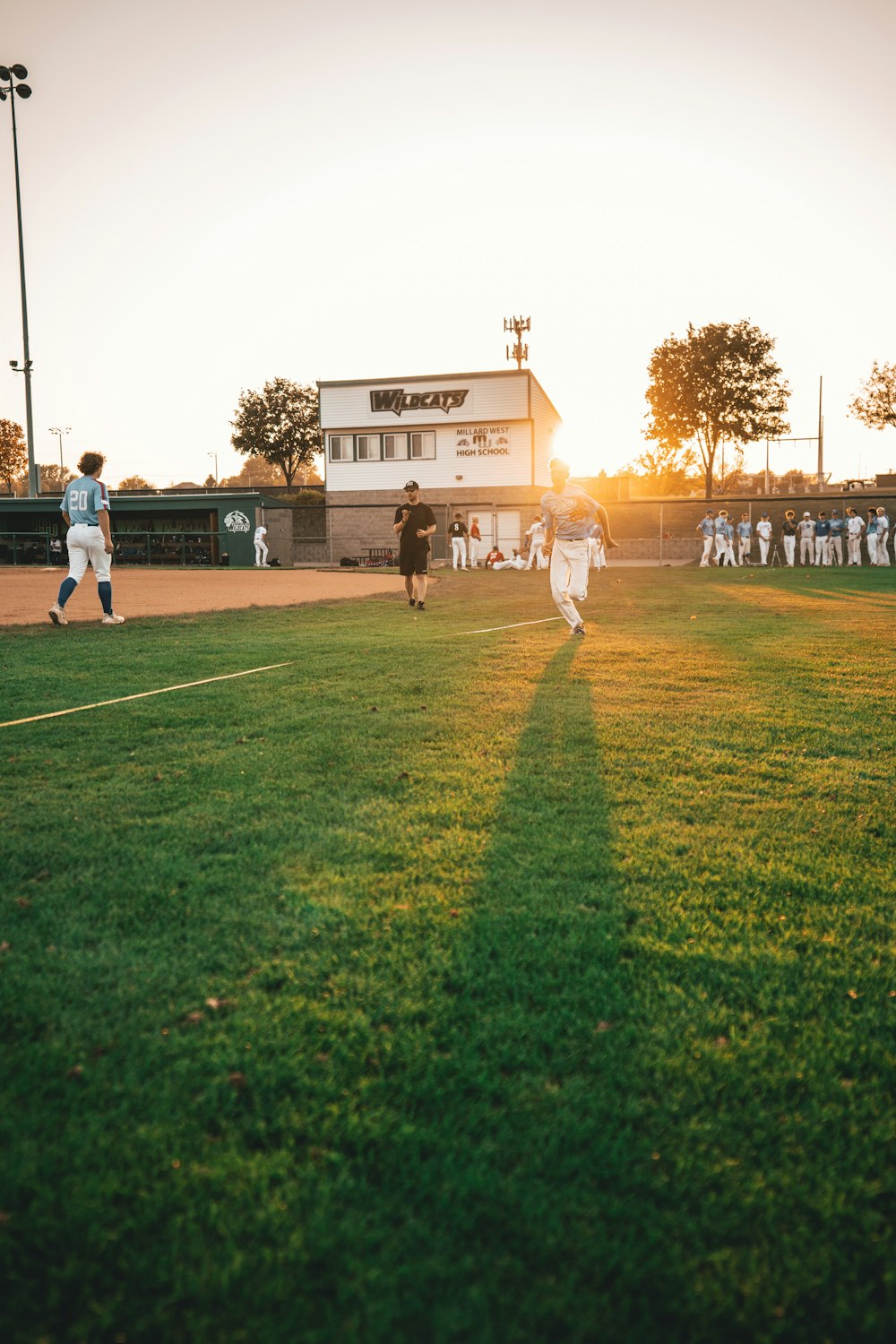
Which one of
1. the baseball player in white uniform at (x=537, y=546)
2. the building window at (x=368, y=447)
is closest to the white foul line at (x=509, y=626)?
the baseball player in white uniform at (x=537, y=546)

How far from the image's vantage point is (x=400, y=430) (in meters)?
45.1

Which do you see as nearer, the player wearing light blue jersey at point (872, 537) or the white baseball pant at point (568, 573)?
the white baseball pant at point (568, 573)

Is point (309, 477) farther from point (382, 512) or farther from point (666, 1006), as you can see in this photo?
point (666, 1006)

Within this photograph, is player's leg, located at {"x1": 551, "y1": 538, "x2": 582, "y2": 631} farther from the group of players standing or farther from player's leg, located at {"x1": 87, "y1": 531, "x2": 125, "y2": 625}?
the group of players standing

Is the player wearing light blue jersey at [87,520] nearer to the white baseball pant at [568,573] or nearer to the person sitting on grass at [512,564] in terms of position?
the white baseball pant at [568,573]

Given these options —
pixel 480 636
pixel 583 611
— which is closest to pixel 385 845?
pixel 480 636

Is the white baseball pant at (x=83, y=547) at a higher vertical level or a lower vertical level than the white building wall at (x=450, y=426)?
lower

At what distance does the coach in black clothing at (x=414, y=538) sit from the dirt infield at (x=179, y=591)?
3.06 metres

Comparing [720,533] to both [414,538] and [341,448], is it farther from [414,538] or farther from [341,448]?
[341,448]

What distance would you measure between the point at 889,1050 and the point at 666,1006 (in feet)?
1.95

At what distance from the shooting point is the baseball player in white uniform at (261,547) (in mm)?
34312

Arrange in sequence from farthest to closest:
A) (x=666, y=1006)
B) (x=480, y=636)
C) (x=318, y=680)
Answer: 1. (x=480, y=636)
2. (x=318, y=680)
3. (x=666, y=1006)

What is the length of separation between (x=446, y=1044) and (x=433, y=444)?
4458 centimetres

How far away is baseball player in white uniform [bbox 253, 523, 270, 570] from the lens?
34312 millimetres
